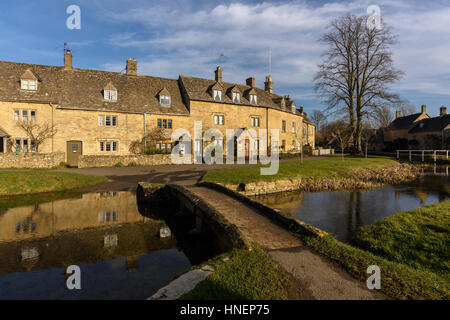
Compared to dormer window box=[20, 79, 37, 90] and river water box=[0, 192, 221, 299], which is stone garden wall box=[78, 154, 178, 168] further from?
river water box=[0, 192, 221, 299]

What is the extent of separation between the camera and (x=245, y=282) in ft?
13.9

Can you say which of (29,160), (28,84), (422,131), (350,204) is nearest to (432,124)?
(422,131)

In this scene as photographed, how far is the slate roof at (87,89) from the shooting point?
2505 cm

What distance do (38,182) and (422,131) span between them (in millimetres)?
66157

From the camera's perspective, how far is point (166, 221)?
34.9 ft

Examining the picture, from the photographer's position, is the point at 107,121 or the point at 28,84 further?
the point at 107,121

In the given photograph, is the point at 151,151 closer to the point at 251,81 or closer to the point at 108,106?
the point at 108,106

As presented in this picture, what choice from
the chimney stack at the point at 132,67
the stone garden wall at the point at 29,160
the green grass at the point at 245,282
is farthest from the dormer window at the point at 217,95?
the green grass at the point at 245,282

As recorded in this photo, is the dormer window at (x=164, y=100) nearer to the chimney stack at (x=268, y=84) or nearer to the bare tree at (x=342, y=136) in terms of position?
the bare tree at (x=342, y=136)

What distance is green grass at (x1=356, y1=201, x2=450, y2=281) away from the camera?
6281 millimetres

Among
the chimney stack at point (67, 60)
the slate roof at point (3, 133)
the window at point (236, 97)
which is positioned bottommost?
the slate roof at point (3, 133)

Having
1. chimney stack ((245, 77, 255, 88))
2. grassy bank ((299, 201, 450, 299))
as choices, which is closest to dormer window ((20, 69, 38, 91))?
chimney stack ((245, 77, 255, 88))

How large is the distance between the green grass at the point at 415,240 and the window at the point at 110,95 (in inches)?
1103
